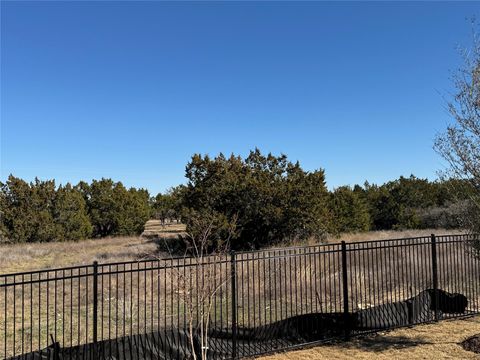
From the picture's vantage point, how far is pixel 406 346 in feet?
22.2

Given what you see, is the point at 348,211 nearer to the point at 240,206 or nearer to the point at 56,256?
the point at 240,206

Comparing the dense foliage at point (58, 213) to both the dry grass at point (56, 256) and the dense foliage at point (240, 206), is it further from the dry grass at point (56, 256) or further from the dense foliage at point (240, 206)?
the dry grass at point (56, 256)

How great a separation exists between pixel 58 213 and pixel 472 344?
33.0m

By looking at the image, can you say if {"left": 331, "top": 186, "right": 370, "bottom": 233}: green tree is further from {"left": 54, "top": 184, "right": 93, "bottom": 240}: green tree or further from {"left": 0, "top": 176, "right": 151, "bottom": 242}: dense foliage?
{"left": 54, "top": 184, "right": 93, "bottom": 240}: green tree

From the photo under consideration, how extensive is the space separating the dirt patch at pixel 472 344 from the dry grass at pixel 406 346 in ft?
0.33

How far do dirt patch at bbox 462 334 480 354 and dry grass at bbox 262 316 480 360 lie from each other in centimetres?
10

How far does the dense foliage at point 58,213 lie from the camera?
32.0 metres

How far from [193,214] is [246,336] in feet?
52.5

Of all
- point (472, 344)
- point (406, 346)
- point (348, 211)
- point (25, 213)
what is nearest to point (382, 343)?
point (406, 346)

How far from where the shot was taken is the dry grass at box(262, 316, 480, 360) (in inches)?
249

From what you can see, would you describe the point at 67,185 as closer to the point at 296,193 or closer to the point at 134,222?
the point at 134,222

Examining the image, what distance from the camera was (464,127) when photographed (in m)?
6.64

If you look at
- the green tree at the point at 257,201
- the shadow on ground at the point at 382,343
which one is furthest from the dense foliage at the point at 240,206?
the shadow on ground at the point at 382,343

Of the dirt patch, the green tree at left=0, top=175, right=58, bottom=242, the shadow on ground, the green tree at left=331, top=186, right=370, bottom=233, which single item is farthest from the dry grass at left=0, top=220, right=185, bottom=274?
the dirt patch
